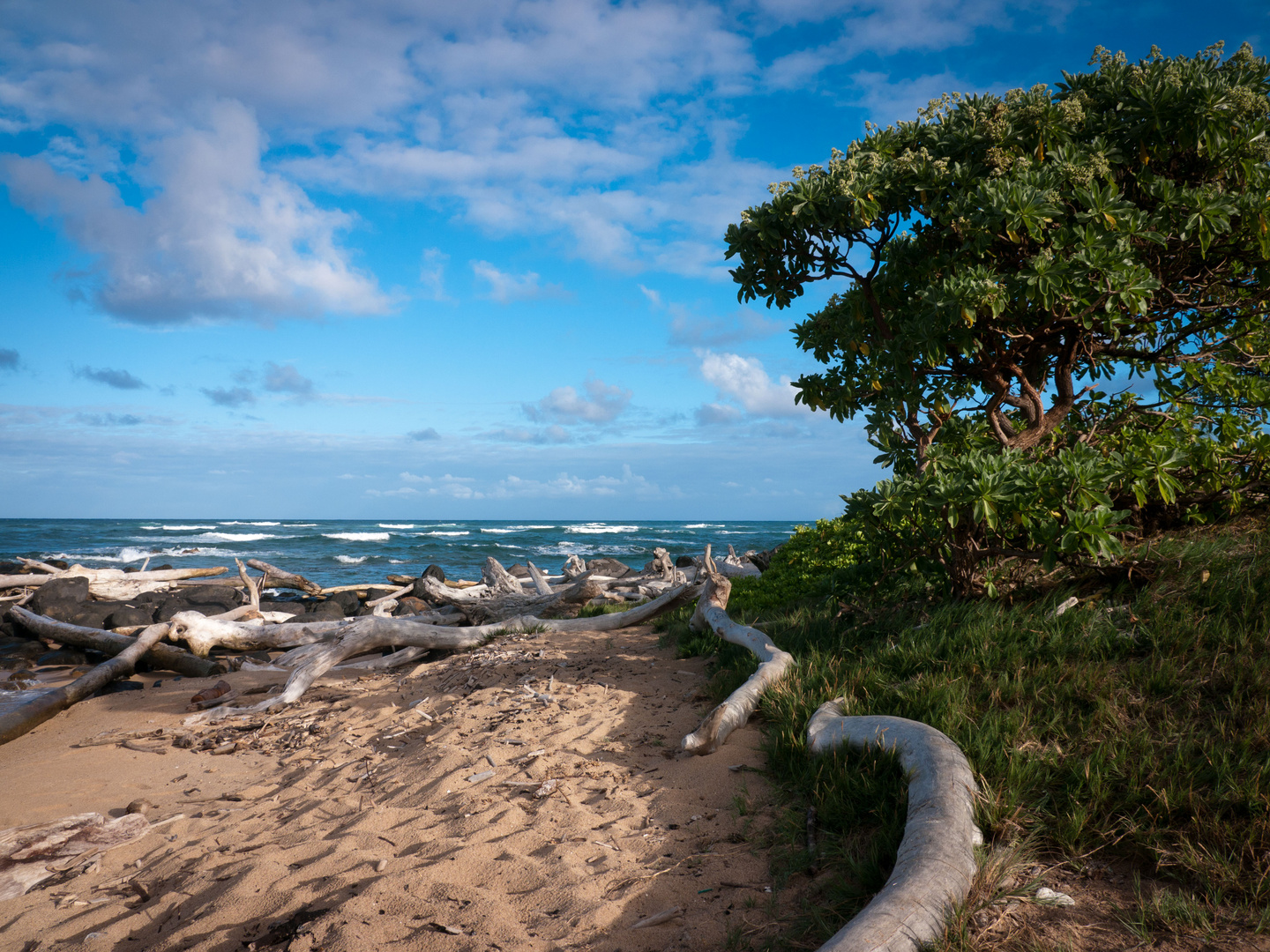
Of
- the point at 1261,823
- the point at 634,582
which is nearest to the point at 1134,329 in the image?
the point at 1261,823

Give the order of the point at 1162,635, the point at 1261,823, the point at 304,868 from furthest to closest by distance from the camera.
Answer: the point at 1162,635, the point at 304,868, the point at 1261,823

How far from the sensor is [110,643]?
11.1 metres

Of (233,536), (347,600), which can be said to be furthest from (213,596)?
(233,536)

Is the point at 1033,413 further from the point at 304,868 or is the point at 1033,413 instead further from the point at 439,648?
the point at 439,648

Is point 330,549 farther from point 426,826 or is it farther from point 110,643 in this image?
point 426,826

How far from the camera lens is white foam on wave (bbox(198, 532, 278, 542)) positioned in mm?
42537

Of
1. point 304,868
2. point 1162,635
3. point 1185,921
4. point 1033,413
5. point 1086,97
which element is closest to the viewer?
point 1185,921

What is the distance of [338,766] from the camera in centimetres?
536

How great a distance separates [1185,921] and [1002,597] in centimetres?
317

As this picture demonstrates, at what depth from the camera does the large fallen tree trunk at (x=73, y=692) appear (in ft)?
23.9

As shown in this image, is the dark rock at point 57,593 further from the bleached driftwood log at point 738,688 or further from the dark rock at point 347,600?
the bleached driftwood log at point 738,688

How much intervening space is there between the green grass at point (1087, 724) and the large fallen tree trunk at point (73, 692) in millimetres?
8113

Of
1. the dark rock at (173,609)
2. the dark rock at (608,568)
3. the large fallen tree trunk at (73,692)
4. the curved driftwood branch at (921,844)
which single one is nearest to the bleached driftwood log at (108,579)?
the dark rock at (173,609)

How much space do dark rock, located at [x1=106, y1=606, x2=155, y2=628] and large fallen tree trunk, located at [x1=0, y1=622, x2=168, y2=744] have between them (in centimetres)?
296
